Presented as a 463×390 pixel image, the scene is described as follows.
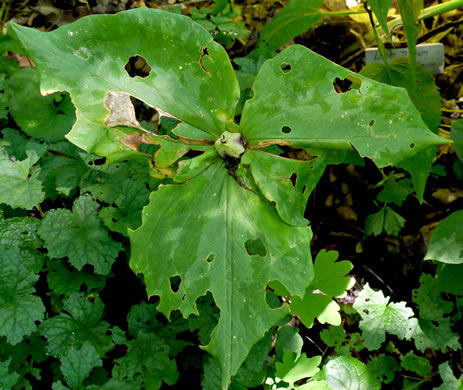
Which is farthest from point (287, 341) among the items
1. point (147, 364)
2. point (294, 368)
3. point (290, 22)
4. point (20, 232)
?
point (290, 22)

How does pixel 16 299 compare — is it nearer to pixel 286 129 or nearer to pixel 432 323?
pixel 286 129

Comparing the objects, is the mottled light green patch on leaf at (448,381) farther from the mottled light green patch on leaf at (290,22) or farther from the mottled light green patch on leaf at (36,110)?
the mottled light green patch on leaf at (36,110)

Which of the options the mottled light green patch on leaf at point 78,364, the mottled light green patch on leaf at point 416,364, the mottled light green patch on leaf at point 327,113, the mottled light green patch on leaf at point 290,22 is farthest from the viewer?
the mottled light green patch on leaf at point 290,22

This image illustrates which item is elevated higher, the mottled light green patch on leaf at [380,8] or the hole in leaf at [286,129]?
the mottled light green patch on leaf at [380,8]

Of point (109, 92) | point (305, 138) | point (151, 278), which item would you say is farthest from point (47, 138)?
point (305, 138)

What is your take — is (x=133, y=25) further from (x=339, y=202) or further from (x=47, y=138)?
(x=339, y=202)

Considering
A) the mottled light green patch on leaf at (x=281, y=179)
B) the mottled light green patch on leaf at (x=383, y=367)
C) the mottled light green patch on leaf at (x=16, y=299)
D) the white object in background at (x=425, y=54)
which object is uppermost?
the white object in background at (x=425, y=54)

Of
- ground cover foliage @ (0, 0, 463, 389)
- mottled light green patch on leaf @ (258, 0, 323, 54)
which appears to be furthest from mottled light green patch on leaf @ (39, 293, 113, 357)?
mottled light green patch on leaf @ (258, 0, 323, 54)

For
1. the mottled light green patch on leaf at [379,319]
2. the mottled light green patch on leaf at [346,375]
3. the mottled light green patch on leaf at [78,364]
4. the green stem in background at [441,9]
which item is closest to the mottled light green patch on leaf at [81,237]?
the mottled light green patch on leaf at [78,364]
